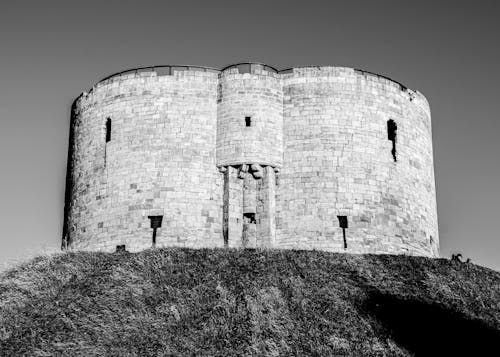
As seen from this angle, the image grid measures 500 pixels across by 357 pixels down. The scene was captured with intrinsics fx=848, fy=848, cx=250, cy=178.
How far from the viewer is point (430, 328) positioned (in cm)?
1981

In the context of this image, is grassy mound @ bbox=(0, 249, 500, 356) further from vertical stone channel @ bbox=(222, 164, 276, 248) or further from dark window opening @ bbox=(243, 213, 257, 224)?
dark window opening @ bbox=(243, 213, 257, 224)

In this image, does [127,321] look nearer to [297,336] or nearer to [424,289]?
[297,336]

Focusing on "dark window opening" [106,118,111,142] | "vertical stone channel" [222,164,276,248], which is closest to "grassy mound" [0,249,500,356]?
"vertical stone channel" [222,164,276,248]

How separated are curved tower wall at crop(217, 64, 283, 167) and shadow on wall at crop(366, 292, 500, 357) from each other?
7.79 metres

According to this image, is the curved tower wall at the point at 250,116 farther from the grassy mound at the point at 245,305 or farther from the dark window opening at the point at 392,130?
the grassy mound at the point at 245,305

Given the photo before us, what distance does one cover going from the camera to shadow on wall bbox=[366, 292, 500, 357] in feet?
61.6

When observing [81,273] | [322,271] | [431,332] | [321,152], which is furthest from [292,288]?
[321,152]

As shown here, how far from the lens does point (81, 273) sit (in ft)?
74.7

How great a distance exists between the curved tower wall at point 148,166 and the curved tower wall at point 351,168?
8.39 ft

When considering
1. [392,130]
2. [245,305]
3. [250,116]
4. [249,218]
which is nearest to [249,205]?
[249,218]

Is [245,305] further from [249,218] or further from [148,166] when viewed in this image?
[148,166]

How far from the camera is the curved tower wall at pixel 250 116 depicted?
27.7m

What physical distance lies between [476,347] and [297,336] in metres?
4.08

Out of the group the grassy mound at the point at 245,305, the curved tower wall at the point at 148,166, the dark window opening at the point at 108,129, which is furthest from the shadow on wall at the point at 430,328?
the dark window opening at the point at 108,129
